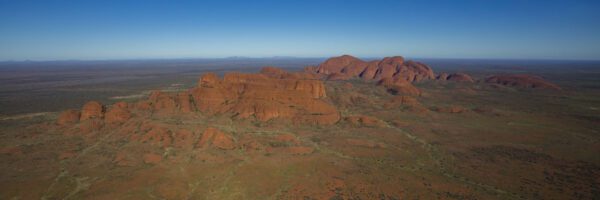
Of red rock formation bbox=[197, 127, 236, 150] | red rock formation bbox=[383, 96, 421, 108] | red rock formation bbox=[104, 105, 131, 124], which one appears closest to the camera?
red rock formation bbox=[197, 127, 236, 150]

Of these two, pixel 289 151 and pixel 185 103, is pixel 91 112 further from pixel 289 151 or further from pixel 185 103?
pixel 289 151

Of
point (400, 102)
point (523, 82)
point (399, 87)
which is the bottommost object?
point (400, 102)

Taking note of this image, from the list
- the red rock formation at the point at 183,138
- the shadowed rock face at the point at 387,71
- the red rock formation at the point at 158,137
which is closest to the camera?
the red rock formation at the point at 183,138

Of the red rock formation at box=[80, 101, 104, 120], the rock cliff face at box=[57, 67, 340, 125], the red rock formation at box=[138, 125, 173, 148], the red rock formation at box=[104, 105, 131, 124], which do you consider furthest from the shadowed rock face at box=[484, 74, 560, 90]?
the red rock formation at box=[80, 101, 104, 120]

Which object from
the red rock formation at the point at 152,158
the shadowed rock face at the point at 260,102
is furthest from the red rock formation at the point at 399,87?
the red rock formation at the point at 152,158

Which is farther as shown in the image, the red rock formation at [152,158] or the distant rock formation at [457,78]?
the distant rock formation at [457,78]

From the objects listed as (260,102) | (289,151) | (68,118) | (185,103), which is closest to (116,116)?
(68,118)

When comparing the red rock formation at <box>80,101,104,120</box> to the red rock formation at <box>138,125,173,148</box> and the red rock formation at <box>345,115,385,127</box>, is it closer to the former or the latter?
the red rock formation at <box>138,125,173,148</box>

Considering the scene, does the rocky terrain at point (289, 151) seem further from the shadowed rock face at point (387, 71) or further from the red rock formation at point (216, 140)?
the shadowed rock face at point (387, 71)

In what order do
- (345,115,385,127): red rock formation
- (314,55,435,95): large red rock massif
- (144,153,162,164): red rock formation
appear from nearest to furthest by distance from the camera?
(144,153,162,164): red rock formation, (345,115,385,127): red rock formation, (314,55,435,95): large red rock massif
